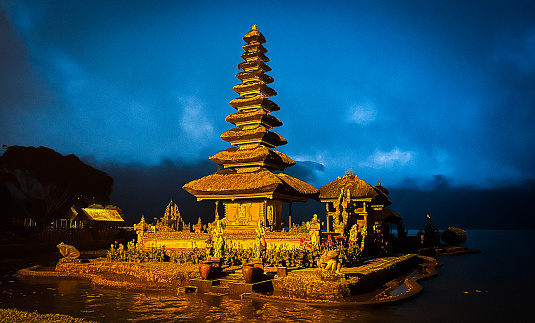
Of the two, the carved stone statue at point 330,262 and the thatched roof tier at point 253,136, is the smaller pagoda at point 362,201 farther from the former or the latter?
the carved stone statue at point 330,262

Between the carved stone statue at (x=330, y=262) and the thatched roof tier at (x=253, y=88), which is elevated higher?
the thatched roof tier at (x=253, y=88)

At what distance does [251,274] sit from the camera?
59.9ft

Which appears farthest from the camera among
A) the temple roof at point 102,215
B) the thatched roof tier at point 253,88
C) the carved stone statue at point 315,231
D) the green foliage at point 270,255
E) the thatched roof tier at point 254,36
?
the temple roof at point 102,215

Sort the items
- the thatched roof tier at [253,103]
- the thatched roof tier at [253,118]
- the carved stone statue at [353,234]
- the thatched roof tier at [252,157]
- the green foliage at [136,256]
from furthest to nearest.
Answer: the thatched roof tier at [253,103]
the thatched roof tier at [253,118]
the thatched roof tier at [252,157]
the green foliage at [136,256]
the carved stone statue at [353,234]

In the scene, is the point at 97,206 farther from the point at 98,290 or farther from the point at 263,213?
the point at 98,290

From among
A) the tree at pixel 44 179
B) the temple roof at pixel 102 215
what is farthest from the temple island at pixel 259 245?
the temple roof at pixel 102 215

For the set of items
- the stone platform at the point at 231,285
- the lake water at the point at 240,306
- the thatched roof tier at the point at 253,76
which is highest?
the thatched roof tier at the point at 253,76

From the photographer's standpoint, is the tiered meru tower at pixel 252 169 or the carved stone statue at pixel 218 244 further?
the tiered meru tower at pixel 252 169

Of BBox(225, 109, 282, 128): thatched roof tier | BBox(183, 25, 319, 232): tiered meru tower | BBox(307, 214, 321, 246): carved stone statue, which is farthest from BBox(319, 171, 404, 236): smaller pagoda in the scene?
BBox(307, 214, 321, 246): carved stone statue

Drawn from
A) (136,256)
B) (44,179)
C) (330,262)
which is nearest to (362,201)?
(136,256)

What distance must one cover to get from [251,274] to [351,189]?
23.8 metres

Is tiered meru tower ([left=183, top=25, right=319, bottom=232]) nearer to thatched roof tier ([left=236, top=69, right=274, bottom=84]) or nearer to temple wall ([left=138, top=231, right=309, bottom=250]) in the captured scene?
thatched roof tier ([left=236, top=69, right=274, bottom=84])

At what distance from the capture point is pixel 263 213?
31.3 metres

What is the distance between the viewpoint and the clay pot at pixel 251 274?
60.0ft
